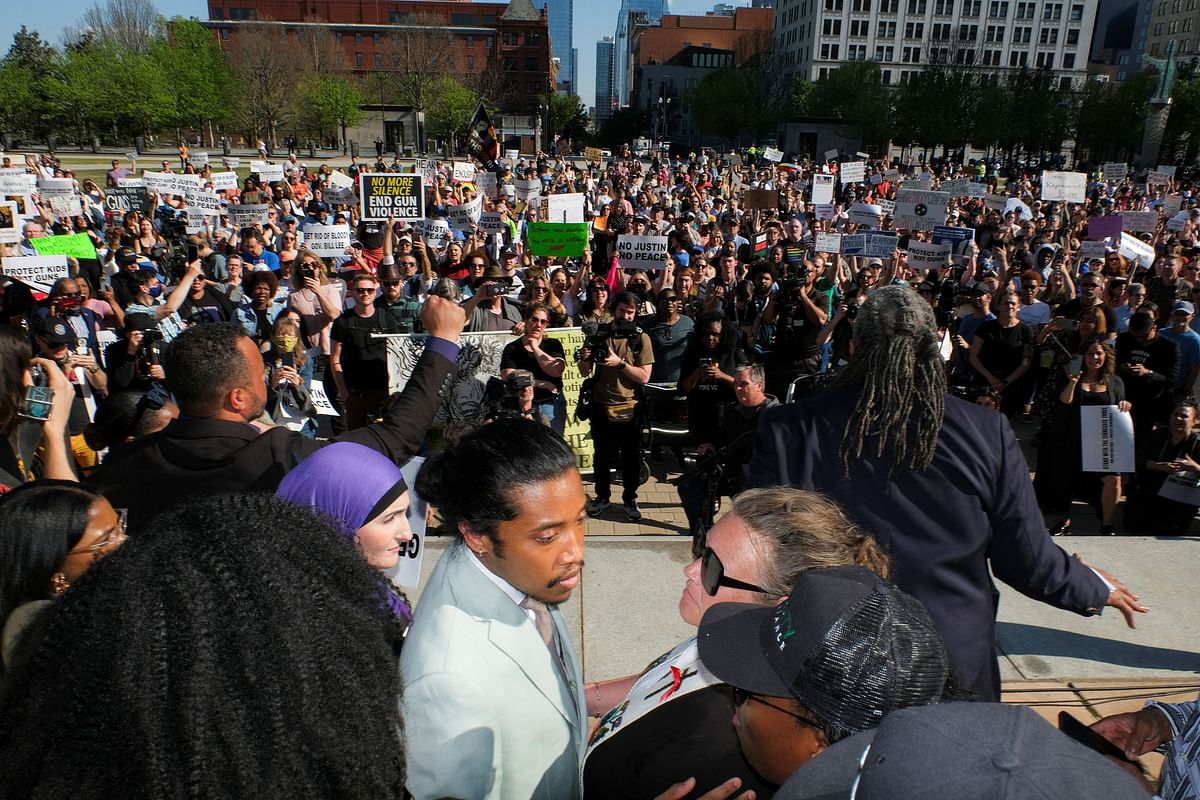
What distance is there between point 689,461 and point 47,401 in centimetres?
545

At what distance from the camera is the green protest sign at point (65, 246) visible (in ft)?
29.1

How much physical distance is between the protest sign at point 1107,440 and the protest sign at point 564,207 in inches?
336

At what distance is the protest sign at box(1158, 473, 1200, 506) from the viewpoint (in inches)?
232

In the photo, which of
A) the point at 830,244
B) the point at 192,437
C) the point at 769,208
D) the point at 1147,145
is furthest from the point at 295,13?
the point at 192,437

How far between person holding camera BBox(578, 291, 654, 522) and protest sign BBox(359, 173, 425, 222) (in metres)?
5.81

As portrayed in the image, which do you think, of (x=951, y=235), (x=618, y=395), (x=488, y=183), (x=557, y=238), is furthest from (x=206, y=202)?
(x=951, y=235)

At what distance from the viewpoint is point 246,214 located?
495 inches

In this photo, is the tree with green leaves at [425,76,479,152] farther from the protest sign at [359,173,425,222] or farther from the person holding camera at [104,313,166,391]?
the person holding camera at [104,313,166,391]

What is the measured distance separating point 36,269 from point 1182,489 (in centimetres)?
1018

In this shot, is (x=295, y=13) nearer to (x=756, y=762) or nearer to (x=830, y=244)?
(x=830, y=244)

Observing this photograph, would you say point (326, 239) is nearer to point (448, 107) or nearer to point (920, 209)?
point (920, 209)

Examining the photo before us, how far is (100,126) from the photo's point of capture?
6059cm

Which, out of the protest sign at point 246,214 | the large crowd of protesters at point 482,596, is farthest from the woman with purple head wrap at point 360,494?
the protest sign at point 246,214

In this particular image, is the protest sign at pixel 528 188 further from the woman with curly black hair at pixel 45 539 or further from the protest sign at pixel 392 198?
the woman with curly black hair at pixel 45 539
